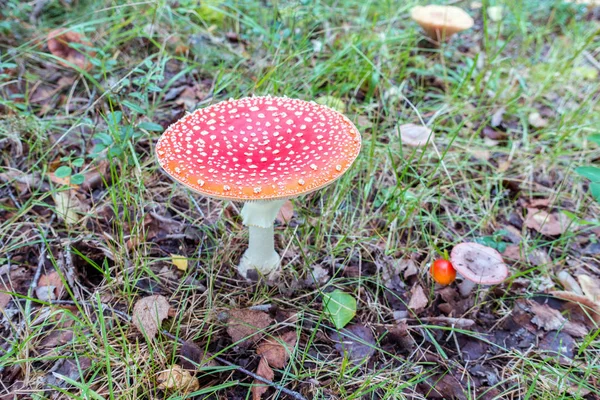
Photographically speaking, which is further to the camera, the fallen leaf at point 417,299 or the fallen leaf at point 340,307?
the fallen leaf at point 417,299

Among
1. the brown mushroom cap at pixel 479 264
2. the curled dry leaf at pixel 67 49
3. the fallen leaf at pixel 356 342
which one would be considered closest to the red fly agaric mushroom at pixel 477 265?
the brown mushroom cap at pixel 479 264

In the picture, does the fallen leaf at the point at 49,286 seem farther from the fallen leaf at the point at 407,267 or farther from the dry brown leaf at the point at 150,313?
the fallen leaf at the point at 407,267

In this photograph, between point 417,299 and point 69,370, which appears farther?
point 417,299

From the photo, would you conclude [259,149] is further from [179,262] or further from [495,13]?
[495,13]

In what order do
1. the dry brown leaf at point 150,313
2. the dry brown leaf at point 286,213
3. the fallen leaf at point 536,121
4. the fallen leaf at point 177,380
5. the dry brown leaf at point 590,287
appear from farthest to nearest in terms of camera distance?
the fallen leaf at point 536,121, the dry brown leaf at point 286,213, the dry brown leaf at point 590,287, the dry brown leaf at point 150,313, the fallen leaf at point 177,380

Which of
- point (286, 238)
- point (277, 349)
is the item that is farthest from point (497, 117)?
point (277, 349)

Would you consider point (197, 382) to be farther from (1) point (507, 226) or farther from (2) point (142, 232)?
(1) point (507, 226)

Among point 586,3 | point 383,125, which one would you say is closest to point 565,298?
point 383,125

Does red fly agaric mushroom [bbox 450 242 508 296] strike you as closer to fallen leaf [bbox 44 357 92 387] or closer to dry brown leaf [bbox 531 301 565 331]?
dry brown leaf [bbox 531 301 565 331]
